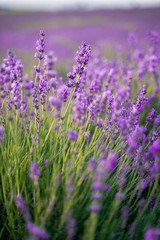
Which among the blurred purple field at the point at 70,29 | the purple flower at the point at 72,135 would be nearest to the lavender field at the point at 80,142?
the purple flower at the point at 72,135

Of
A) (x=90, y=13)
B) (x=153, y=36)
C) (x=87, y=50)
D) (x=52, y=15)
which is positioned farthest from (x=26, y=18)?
(x=87, y=50)

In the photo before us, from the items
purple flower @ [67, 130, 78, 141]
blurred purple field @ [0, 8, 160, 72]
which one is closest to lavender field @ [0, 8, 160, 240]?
purple flower @ [67, 130, 78, 141]

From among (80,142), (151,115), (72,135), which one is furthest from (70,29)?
(72,135)

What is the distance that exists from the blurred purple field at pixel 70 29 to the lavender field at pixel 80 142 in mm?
271

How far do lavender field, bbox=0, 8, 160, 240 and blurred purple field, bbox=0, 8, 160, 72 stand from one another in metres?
0.27

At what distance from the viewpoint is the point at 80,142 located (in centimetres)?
152

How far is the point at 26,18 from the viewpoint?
76.8 ft

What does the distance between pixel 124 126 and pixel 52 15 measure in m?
28.7

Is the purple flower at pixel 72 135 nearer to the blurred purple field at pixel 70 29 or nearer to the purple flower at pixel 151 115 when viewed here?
the purple flower at pixel 151 115

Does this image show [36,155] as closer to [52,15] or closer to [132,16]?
[132,16]

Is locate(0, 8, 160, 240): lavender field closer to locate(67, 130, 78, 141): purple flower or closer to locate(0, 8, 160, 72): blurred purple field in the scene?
locate(67, 130, 78, 141): purple flower

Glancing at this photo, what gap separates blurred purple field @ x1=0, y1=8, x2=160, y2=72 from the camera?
1230cm

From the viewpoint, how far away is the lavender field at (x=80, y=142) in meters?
1.37

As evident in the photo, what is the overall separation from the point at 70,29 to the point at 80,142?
62.6 feet
